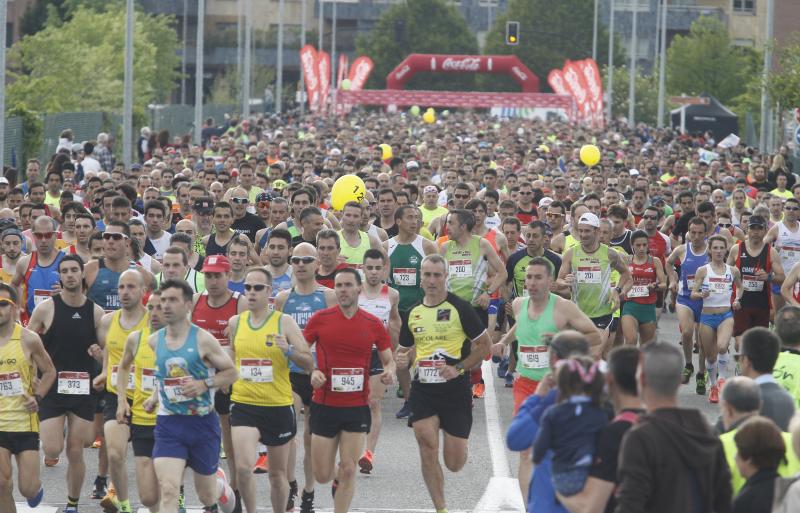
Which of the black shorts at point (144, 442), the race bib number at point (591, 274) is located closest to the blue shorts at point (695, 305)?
the race bib number at point (591, 274)

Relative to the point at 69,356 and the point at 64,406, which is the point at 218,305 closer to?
the point at 69,356

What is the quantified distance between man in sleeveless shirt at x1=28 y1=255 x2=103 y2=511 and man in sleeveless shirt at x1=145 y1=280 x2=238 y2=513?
4.99ft

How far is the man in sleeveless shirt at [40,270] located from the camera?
43.0 ft

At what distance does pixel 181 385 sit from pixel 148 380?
1.68 feet

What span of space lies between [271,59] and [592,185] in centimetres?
10052

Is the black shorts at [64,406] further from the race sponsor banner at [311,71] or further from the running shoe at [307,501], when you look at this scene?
the race sponsor banner at [311,71]

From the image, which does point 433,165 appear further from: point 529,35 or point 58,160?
point 529,35

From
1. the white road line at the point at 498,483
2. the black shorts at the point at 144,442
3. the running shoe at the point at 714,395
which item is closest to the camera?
the black shorts at the point at 144,442

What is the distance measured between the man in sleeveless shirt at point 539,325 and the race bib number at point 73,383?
2681 mm

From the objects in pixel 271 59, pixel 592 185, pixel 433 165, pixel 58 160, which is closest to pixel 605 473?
pixel 58 160

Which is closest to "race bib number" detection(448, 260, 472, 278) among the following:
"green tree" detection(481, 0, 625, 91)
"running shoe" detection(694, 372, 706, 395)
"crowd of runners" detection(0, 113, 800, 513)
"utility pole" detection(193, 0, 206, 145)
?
"crowd of runners" detection(0, 113, 800, 513)

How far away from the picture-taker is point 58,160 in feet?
71.7

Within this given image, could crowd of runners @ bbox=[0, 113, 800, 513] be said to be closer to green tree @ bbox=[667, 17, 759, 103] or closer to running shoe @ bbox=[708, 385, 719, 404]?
running shoe @ bbox=[708, 385, 719, 404]

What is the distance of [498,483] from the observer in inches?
466
